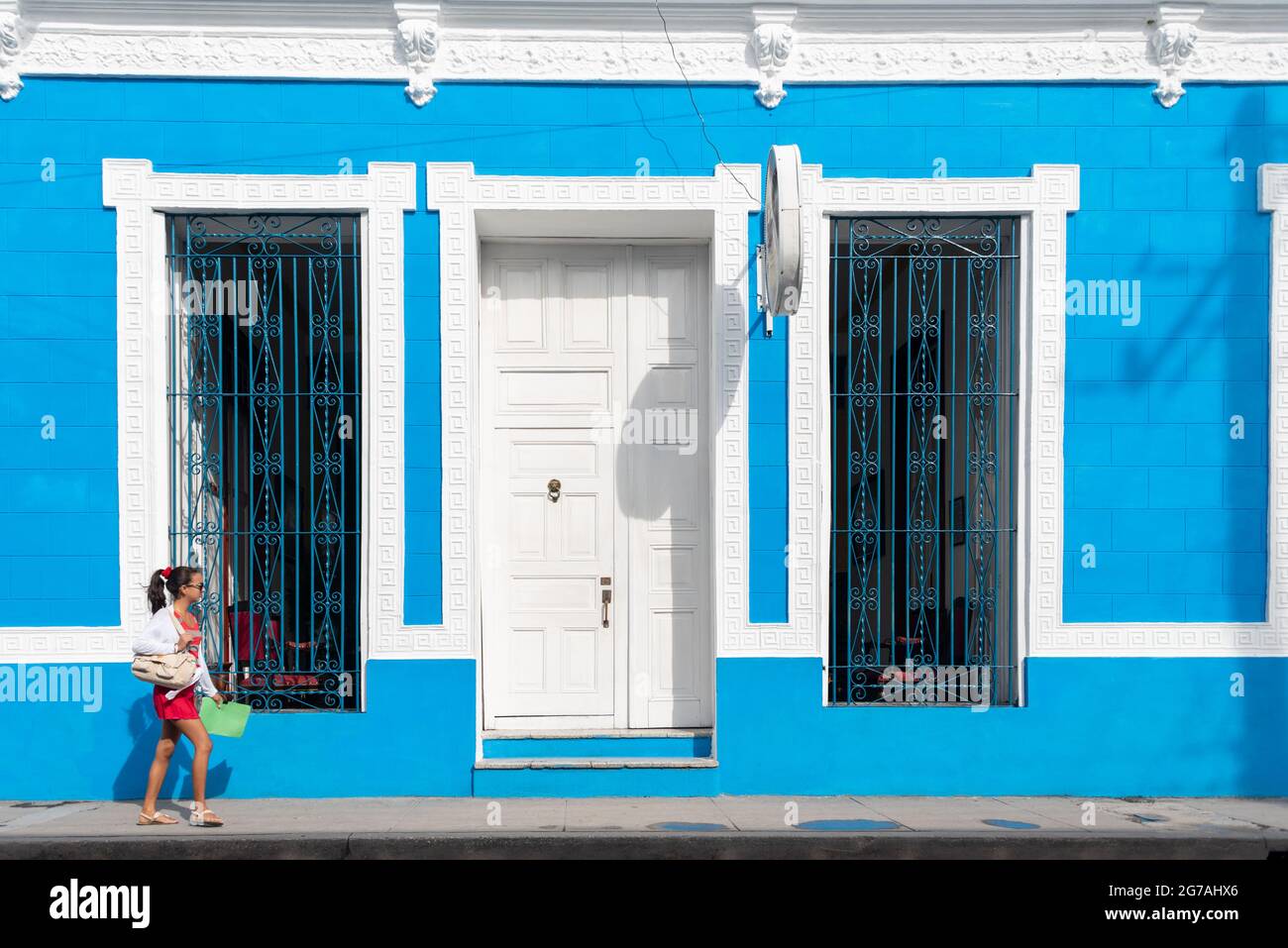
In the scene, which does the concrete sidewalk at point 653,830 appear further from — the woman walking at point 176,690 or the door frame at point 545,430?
the door frame at point 545,430

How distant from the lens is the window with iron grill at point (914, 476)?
8469mm

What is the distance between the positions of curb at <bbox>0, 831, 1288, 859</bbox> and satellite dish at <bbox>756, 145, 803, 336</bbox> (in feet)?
9.48

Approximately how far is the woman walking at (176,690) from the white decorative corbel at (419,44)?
3.12 m

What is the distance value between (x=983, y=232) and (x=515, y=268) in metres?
2.94

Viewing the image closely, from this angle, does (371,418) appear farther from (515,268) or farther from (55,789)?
(55,789)

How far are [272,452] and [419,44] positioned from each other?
259 cm

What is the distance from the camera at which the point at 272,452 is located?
834 centimetres

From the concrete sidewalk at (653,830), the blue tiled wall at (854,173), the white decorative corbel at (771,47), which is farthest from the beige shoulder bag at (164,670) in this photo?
the white decorative corbel at (771,47)

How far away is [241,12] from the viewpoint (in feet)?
27.1

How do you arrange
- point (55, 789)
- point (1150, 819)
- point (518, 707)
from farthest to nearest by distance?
point (518, 707) → point (55, 789) → point (1150, 819)

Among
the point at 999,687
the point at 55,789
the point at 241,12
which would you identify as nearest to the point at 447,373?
the point at 241,12

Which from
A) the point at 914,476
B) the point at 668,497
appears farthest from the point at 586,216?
the point at 914,476

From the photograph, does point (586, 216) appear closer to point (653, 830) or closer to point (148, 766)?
point (653, 830)

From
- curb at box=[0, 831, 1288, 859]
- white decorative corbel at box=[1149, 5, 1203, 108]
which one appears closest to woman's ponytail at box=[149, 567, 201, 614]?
curb at box=[0, 831, 1288, 859]
